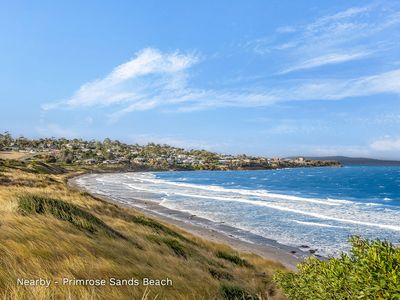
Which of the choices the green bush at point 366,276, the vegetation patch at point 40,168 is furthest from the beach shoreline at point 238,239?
the vegetation patch at point 40,168

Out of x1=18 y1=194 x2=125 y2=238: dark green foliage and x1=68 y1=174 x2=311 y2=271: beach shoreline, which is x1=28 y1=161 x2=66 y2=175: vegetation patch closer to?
x1=68 y1=174 x2=311 y2=271: beach shoreline

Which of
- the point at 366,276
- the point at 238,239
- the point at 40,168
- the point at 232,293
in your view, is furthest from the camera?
the point at 40,168

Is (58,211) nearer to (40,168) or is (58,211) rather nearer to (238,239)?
(238,239)

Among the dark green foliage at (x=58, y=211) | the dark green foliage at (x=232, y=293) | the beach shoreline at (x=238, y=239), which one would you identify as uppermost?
the dark green foliage at (x=58, y=211)

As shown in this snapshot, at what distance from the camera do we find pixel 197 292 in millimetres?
7062

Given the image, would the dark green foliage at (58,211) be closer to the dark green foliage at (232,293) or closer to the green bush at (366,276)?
the dark green foliage at (232,293)

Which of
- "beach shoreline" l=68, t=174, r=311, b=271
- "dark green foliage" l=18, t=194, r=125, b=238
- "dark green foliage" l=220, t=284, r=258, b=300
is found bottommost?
"beach shoreline" l=68, t=174, r=311, b=271

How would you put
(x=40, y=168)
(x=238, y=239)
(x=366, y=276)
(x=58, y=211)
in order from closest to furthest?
(x=366, y=276) → (x=58, y=211) → (x=238, y=239) → (x=40, y=168)

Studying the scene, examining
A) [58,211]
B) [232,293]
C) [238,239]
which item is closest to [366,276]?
[232,293]

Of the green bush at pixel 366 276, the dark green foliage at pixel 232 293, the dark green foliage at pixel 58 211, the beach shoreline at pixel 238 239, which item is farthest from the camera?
the beach shoreline at pixel 238 239

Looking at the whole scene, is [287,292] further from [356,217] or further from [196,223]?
[356,217]

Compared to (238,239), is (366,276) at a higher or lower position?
higher

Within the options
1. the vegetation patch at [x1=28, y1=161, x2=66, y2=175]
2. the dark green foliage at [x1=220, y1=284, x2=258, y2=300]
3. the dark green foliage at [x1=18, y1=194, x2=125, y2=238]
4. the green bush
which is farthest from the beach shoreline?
the vegetation patch at [x1=28, y1=161, x2=66, y2=175]

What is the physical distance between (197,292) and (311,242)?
27431mm
